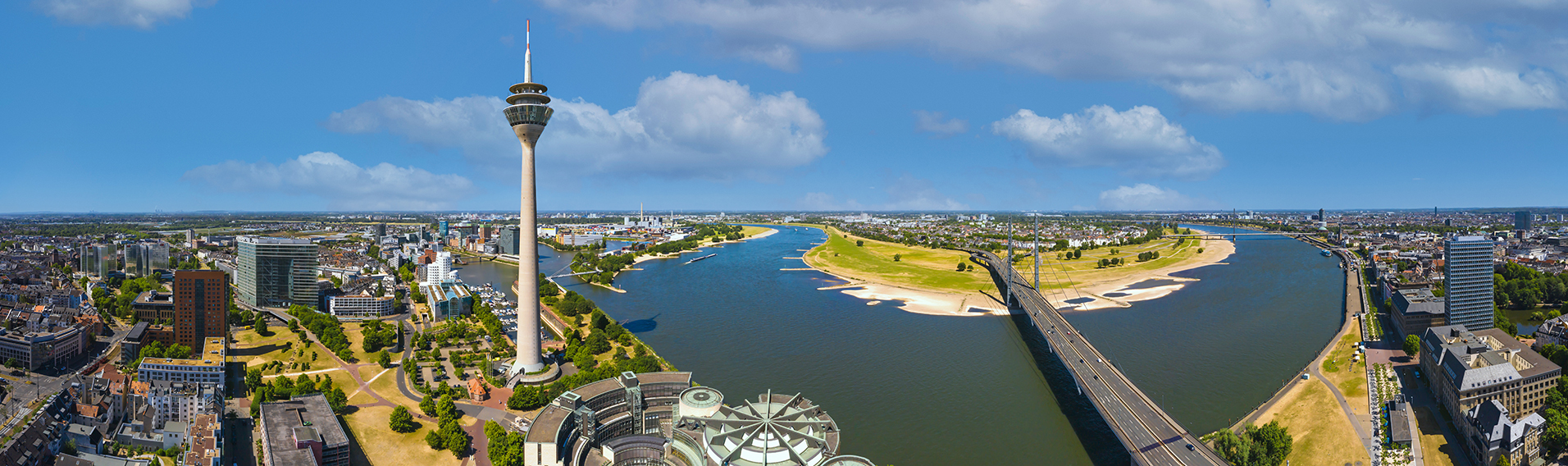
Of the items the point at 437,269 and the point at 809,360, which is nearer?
the point at 809,360

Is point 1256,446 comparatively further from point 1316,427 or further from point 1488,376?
point 1488,376

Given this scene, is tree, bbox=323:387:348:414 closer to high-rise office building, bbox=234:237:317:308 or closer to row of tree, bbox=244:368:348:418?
row of tree, bbox=244:368:348:418

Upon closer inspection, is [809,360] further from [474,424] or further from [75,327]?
[75,327]

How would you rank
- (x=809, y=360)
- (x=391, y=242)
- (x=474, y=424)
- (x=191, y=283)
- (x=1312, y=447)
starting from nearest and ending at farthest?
1. (x=1312, y=447)
2. (x=474, y=424)
3. (x=809, y=360)
4. (x=191, y=283)
5. (x=391, y=242)

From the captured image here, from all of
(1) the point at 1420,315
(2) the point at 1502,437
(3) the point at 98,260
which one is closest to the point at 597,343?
(2) the point at 1502,437

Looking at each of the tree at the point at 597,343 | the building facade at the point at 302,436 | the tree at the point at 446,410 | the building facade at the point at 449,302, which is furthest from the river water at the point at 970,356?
the building facade at the point at 302,436

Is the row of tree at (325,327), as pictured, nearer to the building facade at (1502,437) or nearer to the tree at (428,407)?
the tree at (428,407)

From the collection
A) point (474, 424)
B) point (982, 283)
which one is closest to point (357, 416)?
point (474, 424)

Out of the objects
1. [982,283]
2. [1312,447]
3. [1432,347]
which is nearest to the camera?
[1312,447]
